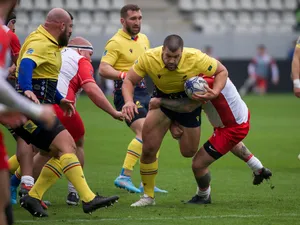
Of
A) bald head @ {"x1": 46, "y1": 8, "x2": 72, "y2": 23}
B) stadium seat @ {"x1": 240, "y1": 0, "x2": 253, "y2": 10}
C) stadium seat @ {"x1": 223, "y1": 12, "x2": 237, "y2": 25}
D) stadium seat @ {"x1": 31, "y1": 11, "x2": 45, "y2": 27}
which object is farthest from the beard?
stadium seat @ {"x1": 240, "y1": 0, "x2": 253, "y2": 10}

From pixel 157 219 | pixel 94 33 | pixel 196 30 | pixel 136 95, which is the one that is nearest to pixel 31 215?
pixel 157 219

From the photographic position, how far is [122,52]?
12094 millimetres

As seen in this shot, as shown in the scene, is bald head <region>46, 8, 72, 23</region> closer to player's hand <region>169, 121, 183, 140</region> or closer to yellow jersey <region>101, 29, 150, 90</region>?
player's hand <region>169, 121, 183, 140</region>

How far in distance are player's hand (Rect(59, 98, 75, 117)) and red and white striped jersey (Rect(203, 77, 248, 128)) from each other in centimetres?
182

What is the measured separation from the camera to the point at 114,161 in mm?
14609

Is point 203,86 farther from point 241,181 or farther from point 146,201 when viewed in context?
point 241,181

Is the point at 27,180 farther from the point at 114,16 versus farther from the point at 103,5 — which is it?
the point at 103,5

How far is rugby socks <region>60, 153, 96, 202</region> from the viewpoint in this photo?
823cm

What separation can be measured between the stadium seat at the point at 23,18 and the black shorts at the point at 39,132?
87.4ft

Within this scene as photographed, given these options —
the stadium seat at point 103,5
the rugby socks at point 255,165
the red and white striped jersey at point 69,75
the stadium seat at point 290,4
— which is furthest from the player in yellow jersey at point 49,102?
the stadium seat at point 290,4

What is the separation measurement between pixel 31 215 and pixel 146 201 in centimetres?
142

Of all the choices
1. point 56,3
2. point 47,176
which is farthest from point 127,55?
point 56,3

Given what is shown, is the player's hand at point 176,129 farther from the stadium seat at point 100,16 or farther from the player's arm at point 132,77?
the stadium seat at point 100,16

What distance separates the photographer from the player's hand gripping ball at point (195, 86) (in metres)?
9.10
